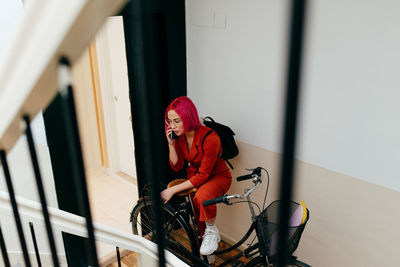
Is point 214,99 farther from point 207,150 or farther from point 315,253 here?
point 315,253

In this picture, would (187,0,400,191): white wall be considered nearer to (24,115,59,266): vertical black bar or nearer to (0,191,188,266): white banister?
(0,191,188,266): white banister

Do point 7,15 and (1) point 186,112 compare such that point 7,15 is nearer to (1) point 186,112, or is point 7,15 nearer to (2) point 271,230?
(1) point 186,112

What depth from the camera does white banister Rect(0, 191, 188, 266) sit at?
170 centimetres

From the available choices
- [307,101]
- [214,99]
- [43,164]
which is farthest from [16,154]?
[307,101]

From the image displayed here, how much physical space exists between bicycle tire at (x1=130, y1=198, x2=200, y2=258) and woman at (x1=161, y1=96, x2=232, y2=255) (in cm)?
15

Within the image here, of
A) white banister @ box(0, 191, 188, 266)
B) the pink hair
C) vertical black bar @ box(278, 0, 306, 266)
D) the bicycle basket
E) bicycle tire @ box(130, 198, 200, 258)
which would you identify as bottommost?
bicycle tire @ box(130, 198, 200, 258)

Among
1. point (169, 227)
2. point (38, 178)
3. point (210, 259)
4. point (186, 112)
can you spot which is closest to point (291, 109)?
point (38, 178)

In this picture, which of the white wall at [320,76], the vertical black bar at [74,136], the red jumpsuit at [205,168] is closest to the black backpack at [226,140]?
the red jumpsuit at [205,168]

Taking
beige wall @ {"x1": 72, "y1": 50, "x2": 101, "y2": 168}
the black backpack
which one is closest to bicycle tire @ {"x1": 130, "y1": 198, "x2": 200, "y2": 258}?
the black backpack

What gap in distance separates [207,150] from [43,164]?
48.9 inches

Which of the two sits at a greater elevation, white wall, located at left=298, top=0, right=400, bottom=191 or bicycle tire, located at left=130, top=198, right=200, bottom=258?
white wall, located at left=298, top=0, right=400, bottom=191

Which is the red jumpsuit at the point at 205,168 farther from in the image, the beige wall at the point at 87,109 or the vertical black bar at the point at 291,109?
the vertical black bar at the point at 291,109

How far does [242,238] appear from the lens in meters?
2.95

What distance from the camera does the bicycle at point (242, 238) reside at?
2.37 metres
